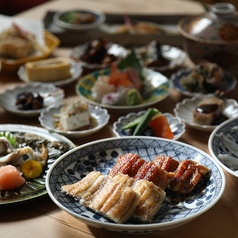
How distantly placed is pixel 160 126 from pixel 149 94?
1.36 ft

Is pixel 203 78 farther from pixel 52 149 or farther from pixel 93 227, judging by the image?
pixel 93 227

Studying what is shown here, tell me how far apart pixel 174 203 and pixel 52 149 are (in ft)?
1.68

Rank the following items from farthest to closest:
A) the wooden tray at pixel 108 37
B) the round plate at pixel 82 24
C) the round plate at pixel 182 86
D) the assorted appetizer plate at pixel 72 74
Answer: the round plate at pixel 82 24, the wooden tray at pixel 108 37, the assorted appetizer plate at pixel 72 74, the round plate at pixel 182 86

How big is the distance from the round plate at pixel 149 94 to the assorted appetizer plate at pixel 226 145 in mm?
420

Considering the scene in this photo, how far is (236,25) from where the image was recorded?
7.66 ft

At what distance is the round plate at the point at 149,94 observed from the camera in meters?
2.03

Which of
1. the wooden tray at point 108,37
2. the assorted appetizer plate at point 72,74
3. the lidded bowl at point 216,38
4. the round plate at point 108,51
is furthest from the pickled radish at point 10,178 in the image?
the wooden tray at point 108,37

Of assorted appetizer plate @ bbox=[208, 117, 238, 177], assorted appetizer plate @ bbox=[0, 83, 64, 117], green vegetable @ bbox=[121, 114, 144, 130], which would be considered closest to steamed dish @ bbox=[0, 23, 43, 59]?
assorted appetizer plate @ bbox=[0, 83, 64, 117]

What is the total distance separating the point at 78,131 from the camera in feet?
6.12

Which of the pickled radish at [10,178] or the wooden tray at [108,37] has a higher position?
the pickled radish at [10,178]

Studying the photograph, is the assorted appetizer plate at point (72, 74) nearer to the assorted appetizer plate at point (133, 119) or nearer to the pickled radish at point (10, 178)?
the assorted appetizer plate at point (133, 119)

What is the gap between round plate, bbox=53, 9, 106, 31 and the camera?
9.48 feet

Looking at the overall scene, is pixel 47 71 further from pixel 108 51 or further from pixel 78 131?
pixel 78 131

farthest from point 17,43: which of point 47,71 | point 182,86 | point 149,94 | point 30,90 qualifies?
point 182,86
